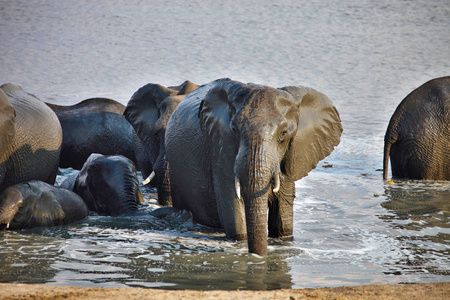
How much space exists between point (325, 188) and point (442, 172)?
6.20 feet

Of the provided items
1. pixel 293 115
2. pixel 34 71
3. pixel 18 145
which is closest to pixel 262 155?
pixel 293 115

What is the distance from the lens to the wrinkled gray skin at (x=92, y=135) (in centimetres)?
1230

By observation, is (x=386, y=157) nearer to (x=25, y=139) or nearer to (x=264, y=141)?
(x=25, y=139)

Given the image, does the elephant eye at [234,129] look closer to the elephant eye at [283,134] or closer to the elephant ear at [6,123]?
the elephant eye at [283,134]

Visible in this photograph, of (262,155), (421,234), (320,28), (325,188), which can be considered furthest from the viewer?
(320,28)

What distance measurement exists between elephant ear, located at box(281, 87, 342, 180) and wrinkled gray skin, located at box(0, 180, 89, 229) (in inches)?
99.7

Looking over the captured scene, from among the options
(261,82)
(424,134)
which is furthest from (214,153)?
(261,82)

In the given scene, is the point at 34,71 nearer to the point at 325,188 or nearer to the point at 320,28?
the point at 320,28

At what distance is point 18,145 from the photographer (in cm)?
908

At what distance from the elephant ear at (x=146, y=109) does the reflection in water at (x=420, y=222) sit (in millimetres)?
3239

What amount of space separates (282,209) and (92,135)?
5433mm

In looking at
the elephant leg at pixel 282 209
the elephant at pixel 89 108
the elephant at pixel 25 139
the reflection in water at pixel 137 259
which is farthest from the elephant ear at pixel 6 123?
the elephant at pixel 89 108

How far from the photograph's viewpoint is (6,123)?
8359 millimetres

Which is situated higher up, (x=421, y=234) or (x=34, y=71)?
(x=34, y=71)
